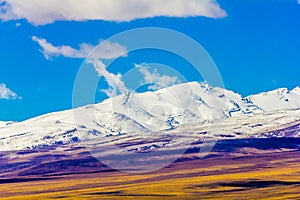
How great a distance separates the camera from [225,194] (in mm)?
156875

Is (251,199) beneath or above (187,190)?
beneath

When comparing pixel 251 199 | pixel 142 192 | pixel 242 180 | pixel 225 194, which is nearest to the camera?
pixel 251 199

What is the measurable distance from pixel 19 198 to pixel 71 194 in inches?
542

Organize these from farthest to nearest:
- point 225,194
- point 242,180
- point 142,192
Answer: point 242,180 < point 142,192 < point 225,194

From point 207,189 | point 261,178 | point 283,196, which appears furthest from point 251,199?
point 261,178

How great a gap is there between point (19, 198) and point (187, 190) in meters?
44.6

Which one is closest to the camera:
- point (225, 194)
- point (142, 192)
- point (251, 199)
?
point (251, 199)

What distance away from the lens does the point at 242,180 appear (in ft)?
641

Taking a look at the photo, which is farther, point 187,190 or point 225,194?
point 187,190

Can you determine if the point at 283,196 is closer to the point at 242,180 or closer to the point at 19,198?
the point at 242,180

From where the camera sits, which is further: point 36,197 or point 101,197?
point 36,197

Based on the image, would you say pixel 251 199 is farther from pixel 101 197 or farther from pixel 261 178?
pixel 261 178

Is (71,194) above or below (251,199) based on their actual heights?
above

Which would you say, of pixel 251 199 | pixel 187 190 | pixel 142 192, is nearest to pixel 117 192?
pixel 142 192
